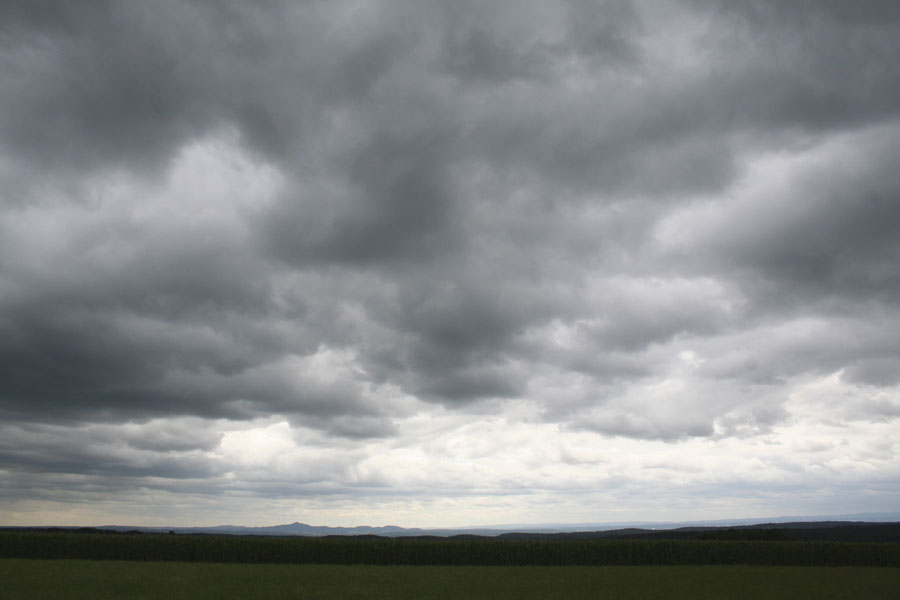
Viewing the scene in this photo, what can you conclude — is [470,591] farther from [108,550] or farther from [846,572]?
[108,550]

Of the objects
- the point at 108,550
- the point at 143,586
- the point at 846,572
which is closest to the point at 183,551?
the point at 108,550

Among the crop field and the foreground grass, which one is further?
the crop field

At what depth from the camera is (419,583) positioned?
51.7 metres

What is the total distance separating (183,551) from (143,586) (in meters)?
34.7

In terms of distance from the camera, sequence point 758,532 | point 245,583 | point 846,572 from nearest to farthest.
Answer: point 245,583 < point 846,572 < point 758,532

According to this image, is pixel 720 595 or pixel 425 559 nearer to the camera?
pixel 720 595

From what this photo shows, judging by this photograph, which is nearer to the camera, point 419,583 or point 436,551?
point 419,583

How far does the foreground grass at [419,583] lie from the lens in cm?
4256

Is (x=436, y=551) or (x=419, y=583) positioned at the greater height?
(x=436, y=551)

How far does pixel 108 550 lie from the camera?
246 ft

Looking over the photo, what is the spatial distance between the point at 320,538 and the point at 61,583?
1523 inches

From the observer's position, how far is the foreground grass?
42562mm

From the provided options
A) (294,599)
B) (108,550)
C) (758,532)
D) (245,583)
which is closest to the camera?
(294,599)

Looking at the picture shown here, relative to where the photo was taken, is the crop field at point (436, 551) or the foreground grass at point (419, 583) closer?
the foreground grass at point (419, 583)
